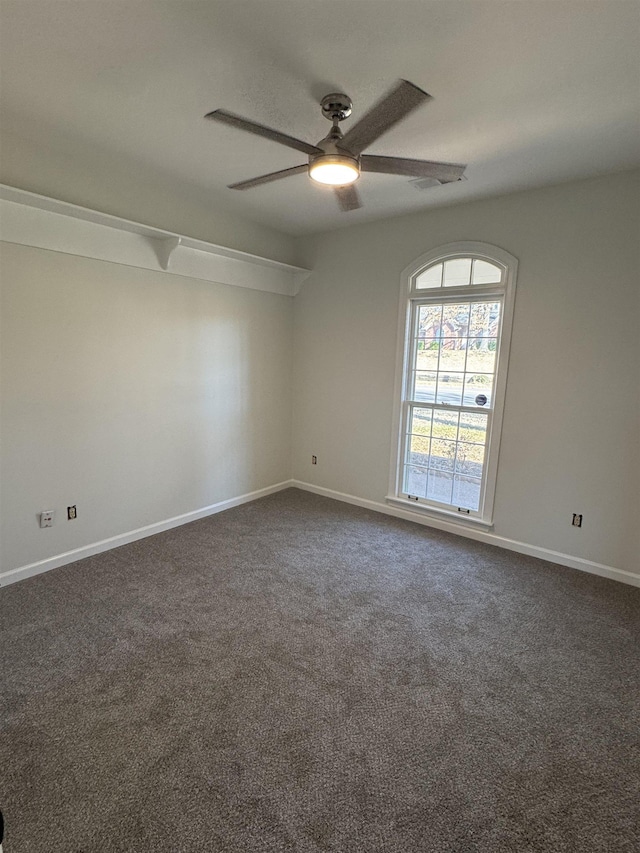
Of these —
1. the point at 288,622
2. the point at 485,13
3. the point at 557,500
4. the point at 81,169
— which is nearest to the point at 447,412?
the point at 557,500

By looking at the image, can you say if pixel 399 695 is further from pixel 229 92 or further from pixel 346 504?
pixel 229 92

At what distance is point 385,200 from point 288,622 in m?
3.11

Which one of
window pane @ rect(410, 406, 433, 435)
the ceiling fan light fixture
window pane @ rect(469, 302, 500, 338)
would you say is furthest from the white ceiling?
window pane @ rect(410, 406, 433, 435)

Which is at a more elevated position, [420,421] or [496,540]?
[420,421]

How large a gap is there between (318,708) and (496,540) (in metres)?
2.21

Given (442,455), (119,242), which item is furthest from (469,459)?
(119,242)

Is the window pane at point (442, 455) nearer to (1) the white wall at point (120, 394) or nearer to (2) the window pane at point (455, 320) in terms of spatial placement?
(2) the window pane at point (455, 320)

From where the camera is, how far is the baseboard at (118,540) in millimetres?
2838

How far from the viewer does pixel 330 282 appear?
430 cm

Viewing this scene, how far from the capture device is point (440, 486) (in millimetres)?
3873

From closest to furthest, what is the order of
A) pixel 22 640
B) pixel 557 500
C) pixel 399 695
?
pixel 399 695
pixel 22 640
pixel 557 500

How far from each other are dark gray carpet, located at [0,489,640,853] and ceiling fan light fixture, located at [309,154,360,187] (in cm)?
231

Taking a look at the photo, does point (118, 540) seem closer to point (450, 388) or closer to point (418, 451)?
point (418, 451)

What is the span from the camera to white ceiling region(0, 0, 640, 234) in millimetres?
1545
